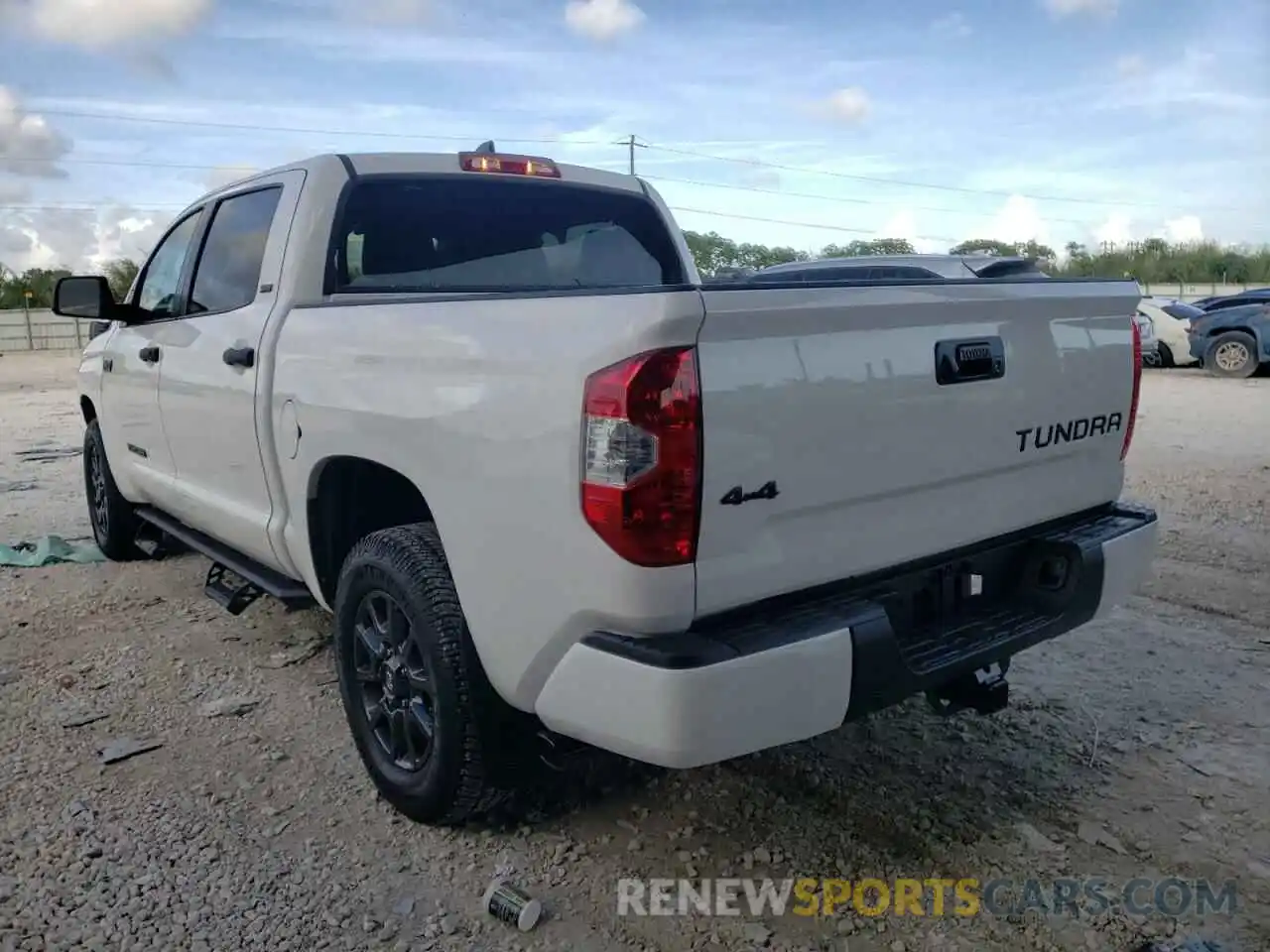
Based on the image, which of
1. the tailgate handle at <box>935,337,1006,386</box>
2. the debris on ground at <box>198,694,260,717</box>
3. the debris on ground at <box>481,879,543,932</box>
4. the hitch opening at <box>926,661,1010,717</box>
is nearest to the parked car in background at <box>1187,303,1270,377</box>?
the hitch opening at <box>926,661,1010,717</box>

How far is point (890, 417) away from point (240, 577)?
2927 mm

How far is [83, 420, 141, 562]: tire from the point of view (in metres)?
5.89

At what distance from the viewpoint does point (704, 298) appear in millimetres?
2230

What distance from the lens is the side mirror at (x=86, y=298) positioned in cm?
481

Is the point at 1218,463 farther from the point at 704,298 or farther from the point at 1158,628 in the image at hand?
the point at 704,298

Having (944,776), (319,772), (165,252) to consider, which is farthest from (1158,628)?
(165,252)

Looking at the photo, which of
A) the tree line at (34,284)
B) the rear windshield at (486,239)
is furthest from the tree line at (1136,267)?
the rear windshield at (486,239)

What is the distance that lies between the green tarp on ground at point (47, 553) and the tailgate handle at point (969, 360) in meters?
5.25

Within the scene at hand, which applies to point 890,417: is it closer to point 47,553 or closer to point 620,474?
point 620,474

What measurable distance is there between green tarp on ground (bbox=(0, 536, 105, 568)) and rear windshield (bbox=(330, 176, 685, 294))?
3.44m

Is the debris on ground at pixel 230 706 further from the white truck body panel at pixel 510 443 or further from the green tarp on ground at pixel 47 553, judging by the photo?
the green tarp on ground at pixel 47 553

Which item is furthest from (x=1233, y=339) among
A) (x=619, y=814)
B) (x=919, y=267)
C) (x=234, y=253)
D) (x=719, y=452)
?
(x=719, y=452)

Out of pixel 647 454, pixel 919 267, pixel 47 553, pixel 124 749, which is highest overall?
pixel 919 267

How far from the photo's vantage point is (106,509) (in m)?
6.00
